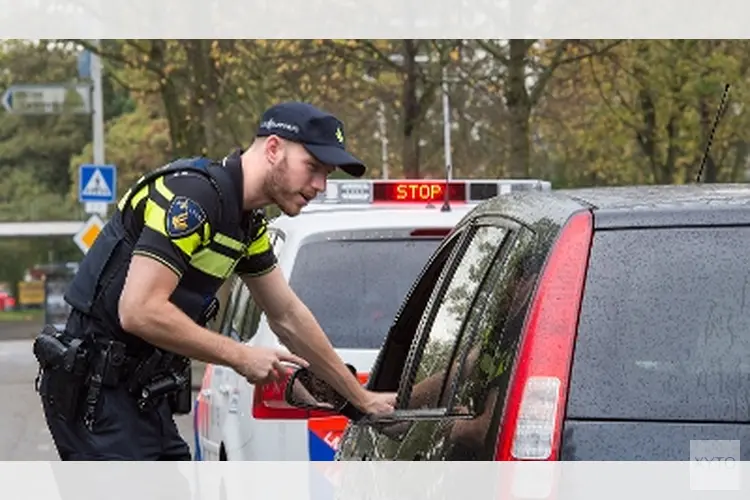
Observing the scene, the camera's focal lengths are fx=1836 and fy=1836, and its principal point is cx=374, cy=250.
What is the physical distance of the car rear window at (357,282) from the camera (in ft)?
23.7

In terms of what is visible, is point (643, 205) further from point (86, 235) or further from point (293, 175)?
point (86, 235)

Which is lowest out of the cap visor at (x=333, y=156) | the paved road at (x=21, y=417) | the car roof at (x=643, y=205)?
the paved road at (x=21, y=417)

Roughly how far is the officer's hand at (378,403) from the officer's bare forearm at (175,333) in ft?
1.31

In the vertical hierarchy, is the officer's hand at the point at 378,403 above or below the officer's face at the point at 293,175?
below

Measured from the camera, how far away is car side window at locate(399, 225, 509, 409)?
414 cm

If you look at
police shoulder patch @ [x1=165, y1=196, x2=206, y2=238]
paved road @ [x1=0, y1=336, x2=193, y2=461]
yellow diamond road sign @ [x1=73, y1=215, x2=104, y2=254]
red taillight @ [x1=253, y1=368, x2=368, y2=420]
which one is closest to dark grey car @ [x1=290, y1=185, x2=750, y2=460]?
police shoulder patch @ [x1=165, y1=196, x2=206, y2=238]

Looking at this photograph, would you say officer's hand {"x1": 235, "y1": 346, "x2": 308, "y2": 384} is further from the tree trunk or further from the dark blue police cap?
the tree trunk

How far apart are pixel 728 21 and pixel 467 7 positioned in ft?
12.6

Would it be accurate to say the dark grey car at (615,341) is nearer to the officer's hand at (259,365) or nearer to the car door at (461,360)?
the car door at (461,360)

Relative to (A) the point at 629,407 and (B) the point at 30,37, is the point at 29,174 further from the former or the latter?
(A) the point at 629,407

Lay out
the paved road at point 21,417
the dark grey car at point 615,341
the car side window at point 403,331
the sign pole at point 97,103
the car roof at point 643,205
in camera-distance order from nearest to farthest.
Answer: the dark grey car at point 615,341, the car roof at point 643,205, the car side window at point 403,331, the paved road at point 21,417, the sign pole at point 97,103

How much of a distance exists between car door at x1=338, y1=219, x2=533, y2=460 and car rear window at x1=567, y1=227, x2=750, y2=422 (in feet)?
0.60

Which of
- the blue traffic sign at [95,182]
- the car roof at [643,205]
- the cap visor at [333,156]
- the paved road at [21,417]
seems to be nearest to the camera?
the car roof at [643,205]

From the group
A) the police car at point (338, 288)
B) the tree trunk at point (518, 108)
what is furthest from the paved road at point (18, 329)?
the police car at point (338, 288)
